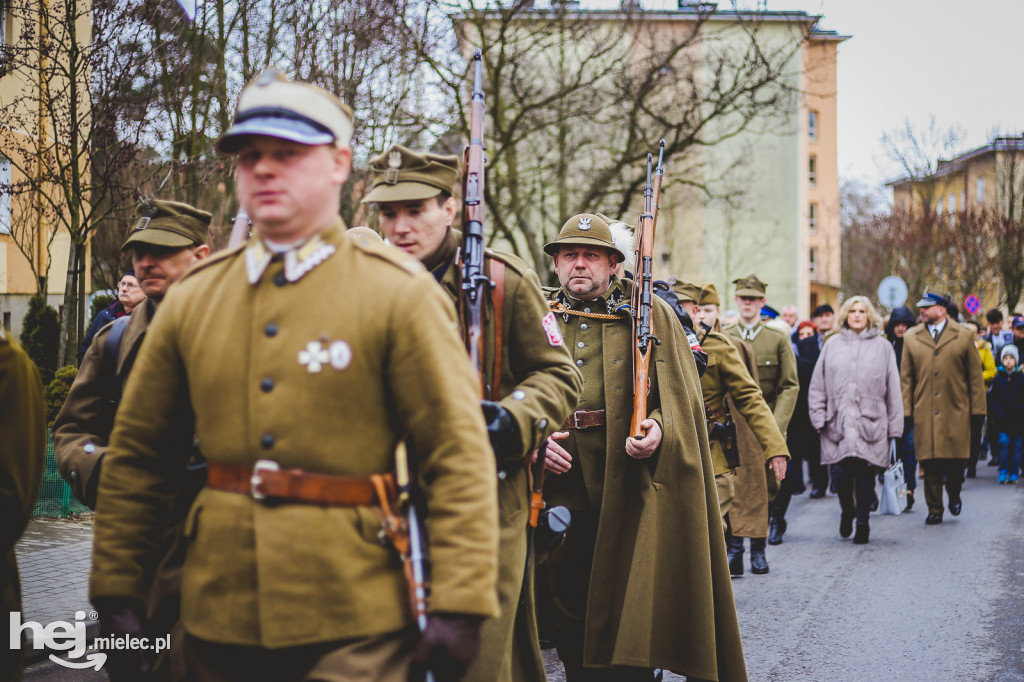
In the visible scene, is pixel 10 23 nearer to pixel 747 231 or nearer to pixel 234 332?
pixel 234 332

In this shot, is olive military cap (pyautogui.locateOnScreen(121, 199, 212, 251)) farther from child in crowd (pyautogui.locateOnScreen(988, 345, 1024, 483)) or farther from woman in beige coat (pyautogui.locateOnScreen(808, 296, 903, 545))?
child in crowd (pyautogui.locateOnScreen(988, 345, 1024, 483))

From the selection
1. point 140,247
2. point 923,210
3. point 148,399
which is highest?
point 923,210

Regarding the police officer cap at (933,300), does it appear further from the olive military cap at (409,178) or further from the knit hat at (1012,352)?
the olive military cap at (409,178)

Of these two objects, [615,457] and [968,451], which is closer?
[615,457]

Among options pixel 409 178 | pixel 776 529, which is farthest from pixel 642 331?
pixel 776 529

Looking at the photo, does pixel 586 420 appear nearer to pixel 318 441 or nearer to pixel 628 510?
pixel 628 510

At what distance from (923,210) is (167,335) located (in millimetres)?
48483

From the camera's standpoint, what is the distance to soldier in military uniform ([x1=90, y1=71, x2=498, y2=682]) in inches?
97.4

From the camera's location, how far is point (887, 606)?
24.8ft

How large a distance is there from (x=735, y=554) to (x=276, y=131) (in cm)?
702

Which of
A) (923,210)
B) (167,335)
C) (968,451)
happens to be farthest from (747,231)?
(167,335)

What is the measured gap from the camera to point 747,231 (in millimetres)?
42656

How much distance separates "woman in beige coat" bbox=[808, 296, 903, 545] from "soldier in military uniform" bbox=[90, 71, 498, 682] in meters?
8.38

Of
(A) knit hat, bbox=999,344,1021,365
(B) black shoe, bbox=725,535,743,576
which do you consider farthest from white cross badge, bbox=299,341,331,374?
(A) knit hat, bbox=999,344,1021,365
